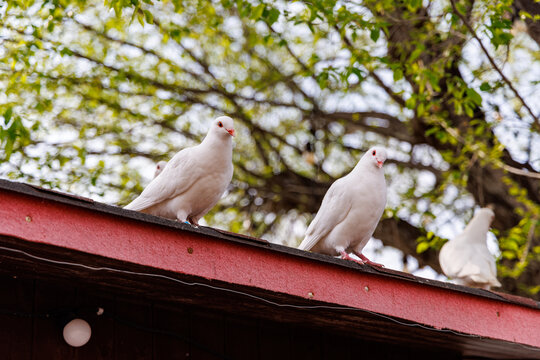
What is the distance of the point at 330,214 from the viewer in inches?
184

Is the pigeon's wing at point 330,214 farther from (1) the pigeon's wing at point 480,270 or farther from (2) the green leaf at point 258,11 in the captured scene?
(2) the green leaf at point 258,11

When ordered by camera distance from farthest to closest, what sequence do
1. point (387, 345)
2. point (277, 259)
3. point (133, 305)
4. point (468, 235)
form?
point (468, 235), point (387, 345), point (133, 305), point (277, 259)

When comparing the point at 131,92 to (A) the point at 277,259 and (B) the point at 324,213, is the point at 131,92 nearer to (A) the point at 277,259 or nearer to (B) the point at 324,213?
(B) the point at 324,213

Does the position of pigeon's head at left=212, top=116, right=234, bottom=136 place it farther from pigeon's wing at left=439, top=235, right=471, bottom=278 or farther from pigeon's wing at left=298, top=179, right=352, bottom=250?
pigeon's wing at left=439, top=235, right=471, bottom=278

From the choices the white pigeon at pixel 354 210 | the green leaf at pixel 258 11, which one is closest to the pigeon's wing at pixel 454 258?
the white pigeon at pixel 354 210

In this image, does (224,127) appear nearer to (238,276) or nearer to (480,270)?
→ (238,276)

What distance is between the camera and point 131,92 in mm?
10977

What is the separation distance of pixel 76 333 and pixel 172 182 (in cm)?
120

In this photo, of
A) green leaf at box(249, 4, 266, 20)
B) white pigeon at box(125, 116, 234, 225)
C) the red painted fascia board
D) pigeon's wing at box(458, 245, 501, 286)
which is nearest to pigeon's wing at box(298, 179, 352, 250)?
white pigeon at box(125, 116, 234, 225)

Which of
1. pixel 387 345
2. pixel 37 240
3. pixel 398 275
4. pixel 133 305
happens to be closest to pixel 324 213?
pixel 387 345

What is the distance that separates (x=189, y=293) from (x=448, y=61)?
5.46m

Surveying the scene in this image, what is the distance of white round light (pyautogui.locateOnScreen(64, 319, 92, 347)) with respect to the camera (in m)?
3.16

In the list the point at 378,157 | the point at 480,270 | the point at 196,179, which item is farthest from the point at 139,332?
the point at 480,270

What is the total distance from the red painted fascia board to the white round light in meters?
0.69
